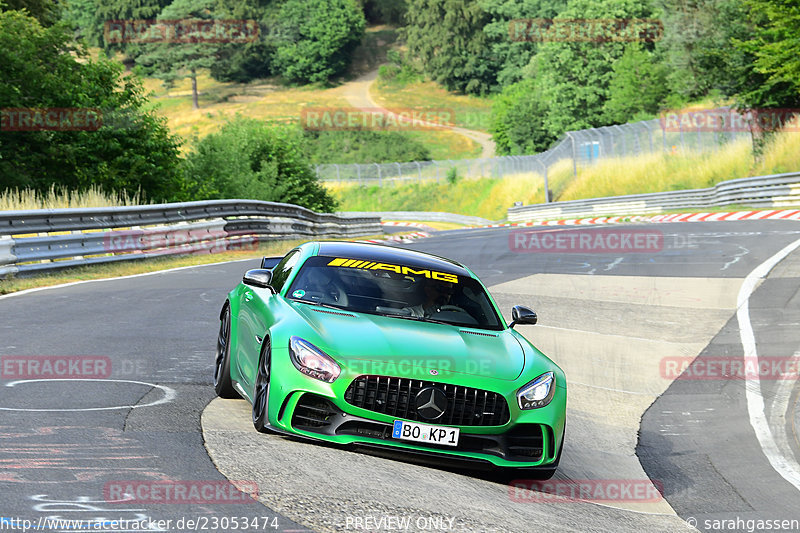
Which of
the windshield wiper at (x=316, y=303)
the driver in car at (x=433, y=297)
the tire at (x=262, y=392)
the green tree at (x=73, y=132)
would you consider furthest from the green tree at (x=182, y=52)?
the tire at (x=262, y=392)

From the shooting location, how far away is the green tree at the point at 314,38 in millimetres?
143000

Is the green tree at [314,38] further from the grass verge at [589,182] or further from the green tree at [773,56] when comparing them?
the green tree at [773,56]

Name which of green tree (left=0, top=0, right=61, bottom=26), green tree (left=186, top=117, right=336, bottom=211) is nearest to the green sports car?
green tree (left=186, top=117, right=336, bottom=211)

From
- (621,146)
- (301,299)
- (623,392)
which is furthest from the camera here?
(621,146)

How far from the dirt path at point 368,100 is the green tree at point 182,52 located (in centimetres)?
1911

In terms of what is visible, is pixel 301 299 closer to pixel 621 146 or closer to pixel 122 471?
pixel 122 471

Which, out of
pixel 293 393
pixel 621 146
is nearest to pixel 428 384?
pixel 293 393

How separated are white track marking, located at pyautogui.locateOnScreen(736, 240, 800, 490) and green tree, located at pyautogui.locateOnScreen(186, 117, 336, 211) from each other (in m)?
19.8

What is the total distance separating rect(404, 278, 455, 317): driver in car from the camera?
7.61 metres

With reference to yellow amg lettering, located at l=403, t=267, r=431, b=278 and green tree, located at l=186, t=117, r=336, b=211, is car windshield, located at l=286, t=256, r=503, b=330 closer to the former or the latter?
yellow amg lettering, located at l=403, t=267, r=431, b=278

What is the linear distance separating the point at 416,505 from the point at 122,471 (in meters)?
1.55

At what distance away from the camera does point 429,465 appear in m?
6.57

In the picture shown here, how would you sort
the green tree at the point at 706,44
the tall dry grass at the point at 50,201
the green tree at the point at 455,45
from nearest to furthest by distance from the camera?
1. the tall dry grass at the point at 50,201
2. the green tree at the point at 706,44
3. the green tree at the point at 455,45

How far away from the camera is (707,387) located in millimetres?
10555
